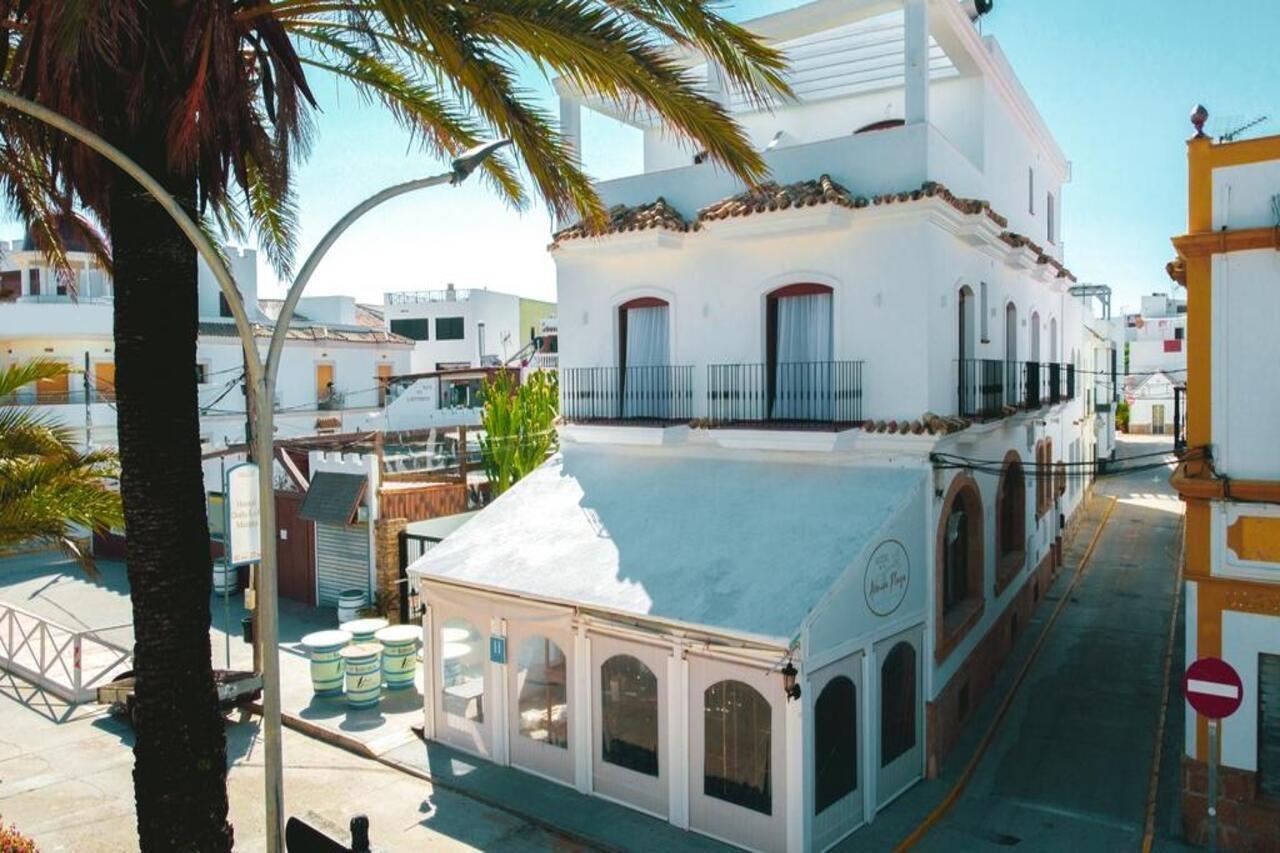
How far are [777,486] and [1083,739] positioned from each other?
6357 mm

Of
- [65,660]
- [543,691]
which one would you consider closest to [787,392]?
[543,691]

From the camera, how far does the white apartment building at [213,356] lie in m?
31.3

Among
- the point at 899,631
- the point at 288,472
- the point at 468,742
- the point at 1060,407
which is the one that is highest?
the point at 1060,407

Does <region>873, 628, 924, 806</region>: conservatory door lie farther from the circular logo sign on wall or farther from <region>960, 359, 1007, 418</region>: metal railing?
<region>960, 359, 1007, 418</region>: metal railing

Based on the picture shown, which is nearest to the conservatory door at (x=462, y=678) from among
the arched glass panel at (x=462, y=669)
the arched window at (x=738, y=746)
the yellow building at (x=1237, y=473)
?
the arched glass panel at (x=462, y=669)

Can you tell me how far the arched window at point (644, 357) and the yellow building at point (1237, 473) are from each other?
748 cm

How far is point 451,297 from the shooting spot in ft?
184

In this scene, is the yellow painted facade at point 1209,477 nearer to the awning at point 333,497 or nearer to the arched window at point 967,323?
the arched window at point 967,323

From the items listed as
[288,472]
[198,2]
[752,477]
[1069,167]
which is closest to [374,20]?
[198,2]

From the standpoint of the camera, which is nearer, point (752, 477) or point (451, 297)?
point (752, 477)

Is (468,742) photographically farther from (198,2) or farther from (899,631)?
(198,2)

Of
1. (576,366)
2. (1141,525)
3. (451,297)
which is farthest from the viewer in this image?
(451,297)

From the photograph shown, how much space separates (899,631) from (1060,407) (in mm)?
12592

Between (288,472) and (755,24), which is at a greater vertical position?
(755,24)
